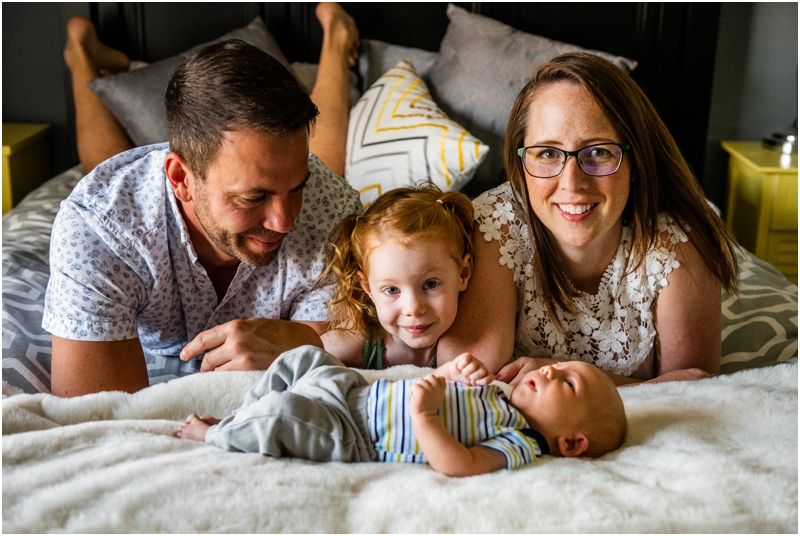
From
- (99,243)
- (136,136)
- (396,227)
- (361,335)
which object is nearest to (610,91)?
(396,227)

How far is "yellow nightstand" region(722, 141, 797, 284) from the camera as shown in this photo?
2711mm

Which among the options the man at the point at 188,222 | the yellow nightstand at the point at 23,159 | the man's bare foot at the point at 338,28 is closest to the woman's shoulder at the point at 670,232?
the man at the point at 188,222

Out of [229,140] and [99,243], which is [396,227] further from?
[99,243]

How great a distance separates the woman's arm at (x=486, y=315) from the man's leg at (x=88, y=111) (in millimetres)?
1677

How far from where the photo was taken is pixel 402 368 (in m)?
1.47

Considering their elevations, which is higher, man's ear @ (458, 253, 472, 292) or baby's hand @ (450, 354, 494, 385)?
man's ear @ (458, 253, 472, 292)

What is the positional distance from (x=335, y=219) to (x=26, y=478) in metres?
0.92

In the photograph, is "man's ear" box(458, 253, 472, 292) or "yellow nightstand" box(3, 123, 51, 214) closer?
"man's ear" box(458, 253, 472, 292)

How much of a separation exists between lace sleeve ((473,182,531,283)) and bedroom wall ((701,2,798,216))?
5.80ft

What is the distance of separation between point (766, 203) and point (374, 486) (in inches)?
88.4

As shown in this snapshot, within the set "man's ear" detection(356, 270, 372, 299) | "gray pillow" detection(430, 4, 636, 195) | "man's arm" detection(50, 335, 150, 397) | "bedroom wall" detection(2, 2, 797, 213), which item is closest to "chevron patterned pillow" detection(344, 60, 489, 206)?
"gray pillow" detection(430, 4, 636, 195)

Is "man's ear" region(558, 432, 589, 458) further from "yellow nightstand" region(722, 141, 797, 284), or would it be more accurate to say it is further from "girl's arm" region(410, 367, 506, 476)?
"yellow nightstand" region(722, 141, 797, 284)

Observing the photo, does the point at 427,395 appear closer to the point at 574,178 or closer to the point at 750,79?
the point at 574,178

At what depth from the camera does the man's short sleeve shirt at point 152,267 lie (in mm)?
1491
